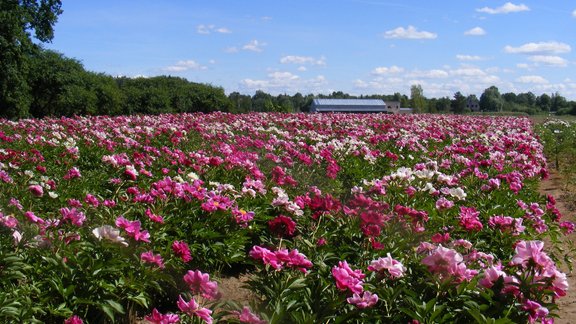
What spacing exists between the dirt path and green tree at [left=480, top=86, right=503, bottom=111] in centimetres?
7394

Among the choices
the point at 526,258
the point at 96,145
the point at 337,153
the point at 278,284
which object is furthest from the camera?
the point at 337,153

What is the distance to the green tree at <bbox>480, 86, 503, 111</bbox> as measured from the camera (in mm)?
85644

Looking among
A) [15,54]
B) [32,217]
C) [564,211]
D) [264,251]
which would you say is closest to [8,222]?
[32,217]

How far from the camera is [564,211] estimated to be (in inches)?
373

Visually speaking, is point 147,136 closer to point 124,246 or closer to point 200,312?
point 124,246

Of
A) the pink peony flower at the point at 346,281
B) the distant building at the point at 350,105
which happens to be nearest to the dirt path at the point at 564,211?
the pink peony flower at the point at 346,281

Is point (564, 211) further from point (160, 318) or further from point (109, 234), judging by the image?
point (160, 318)

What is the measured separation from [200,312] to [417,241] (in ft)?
7.07

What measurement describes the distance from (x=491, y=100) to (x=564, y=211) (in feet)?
276

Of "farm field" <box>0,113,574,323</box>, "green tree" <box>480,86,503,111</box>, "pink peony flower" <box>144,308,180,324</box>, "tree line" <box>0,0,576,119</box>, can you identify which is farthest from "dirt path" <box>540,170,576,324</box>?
"green tree" <box>480,86,503,111</box>

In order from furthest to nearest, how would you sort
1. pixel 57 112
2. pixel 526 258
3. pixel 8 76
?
pixel 57 112, pixel 8 76, pixel 526 258

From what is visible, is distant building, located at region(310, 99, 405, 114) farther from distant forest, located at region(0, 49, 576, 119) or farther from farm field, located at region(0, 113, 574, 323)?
farm field, located at region(0, 113, 574, 323)

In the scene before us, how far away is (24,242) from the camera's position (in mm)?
3432

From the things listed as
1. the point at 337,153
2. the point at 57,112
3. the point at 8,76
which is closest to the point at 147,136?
the point at 337,153
